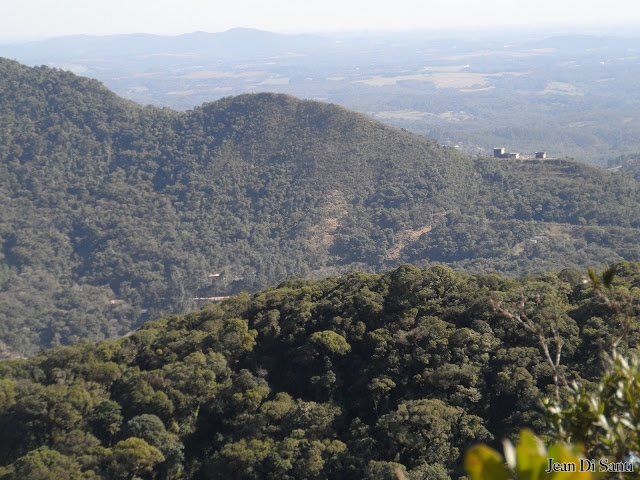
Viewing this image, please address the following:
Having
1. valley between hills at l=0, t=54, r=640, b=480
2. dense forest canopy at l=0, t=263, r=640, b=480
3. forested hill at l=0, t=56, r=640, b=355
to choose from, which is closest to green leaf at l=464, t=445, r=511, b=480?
valley between hills at l=0, t=54, r=640, b=480

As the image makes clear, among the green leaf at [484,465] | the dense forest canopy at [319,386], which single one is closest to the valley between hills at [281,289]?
the dense forest canopy at [319,386]

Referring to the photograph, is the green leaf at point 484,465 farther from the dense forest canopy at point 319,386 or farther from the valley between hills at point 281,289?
the dense forest canopy at point 319,386

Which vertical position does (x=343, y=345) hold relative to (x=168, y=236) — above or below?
above

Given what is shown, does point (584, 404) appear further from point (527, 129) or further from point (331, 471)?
point (527, 129)

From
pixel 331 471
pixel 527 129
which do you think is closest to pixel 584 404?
pixel 331 471

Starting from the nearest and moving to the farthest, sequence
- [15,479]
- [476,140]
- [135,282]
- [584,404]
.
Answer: [584,404] < [15,479] < [135,282] < [476,140]

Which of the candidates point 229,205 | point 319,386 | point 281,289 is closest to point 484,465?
point 319,386

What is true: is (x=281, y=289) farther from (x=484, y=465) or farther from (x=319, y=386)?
(x=484, y=465)
